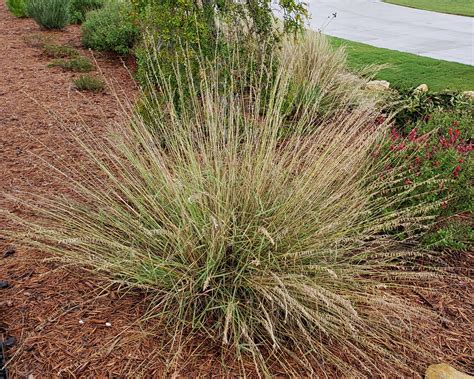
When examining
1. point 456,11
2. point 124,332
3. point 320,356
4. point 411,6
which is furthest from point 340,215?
point 411,6

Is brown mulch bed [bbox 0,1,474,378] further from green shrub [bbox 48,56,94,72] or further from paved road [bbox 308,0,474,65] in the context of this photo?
paved road [bbox 308,0,474,65]

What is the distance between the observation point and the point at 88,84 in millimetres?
5301

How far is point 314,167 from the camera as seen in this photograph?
275 cm

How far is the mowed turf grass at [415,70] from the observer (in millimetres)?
6637

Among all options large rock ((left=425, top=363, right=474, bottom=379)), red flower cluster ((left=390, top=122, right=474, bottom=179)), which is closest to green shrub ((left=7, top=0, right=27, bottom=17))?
red flower cluster ((left=390, top=122, right=474, bottom=179))

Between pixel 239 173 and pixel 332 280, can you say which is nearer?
pixel 332 280

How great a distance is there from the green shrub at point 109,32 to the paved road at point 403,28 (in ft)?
10.3

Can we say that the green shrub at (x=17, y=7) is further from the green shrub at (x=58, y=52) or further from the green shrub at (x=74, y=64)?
the green shrub at (x=74, y=64)

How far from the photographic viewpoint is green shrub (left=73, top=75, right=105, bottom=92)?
5.31m

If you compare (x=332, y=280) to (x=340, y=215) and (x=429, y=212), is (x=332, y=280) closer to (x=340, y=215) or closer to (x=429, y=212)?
(x=340, y=215)

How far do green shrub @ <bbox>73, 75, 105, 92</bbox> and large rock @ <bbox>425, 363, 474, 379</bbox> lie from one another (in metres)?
4.34

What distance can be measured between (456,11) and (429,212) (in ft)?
36.8

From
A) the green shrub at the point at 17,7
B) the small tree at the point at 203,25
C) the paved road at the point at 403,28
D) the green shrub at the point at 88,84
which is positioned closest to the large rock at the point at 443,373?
the small tree at the point at 203,25

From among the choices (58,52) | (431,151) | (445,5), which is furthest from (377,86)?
(445,5)
